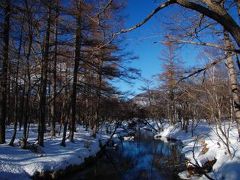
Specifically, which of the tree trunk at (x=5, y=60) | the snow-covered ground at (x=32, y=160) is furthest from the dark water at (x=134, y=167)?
the tree trunk at (x=5, y=60)

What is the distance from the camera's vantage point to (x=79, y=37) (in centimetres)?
1900

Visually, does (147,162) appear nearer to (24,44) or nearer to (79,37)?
(79,37)

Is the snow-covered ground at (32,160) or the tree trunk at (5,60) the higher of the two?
the tree trunk at (5,60)

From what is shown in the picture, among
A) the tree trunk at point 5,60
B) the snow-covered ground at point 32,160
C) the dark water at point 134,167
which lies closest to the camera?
the snow-covered ground at point 32,160

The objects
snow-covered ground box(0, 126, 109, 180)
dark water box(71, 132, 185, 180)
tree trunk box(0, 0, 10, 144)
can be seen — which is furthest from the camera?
dark water box(71, 132, 185, 180)

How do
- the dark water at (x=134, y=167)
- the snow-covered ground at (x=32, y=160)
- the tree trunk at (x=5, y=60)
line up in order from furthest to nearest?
the dark water at (x=134, y=167)
the tree trunk at (x=5, y=60)
the snow-covered ground at (x=32, y=160)

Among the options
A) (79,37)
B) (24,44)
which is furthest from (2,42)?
(79,37)

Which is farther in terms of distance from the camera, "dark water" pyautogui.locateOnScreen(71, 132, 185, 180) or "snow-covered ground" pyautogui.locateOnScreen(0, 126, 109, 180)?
"dark water" pyautogui.locateOnScreen(71, 132, 185, 180)

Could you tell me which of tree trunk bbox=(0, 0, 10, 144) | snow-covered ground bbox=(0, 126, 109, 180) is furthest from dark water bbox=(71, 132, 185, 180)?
tree trunk bbox=(0, 0, 10, 144)

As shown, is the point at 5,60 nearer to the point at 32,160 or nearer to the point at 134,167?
the point at 32,160

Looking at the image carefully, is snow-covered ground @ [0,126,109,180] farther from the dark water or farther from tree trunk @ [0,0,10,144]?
tree trunk @ [0,0,10,144]

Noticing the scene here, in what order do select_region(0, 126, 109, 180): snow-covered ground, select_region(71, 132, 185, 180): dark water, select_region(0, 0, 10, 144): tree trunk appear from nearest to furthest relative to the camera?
select_region(0, 126, 109, 180): snow-covered ground → select_region(0, 0, 10, 144): tree trunk → select_region(71, 132, 185, 180): dark water

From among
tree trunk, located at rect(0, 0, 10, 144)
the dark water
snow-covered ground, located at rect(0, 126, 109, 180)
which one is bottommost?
the dark water

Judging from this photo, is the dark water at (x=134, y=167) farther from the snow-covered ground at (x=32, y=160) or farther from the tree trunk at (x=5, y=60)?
the tree trunk at (x=5, y=60)
